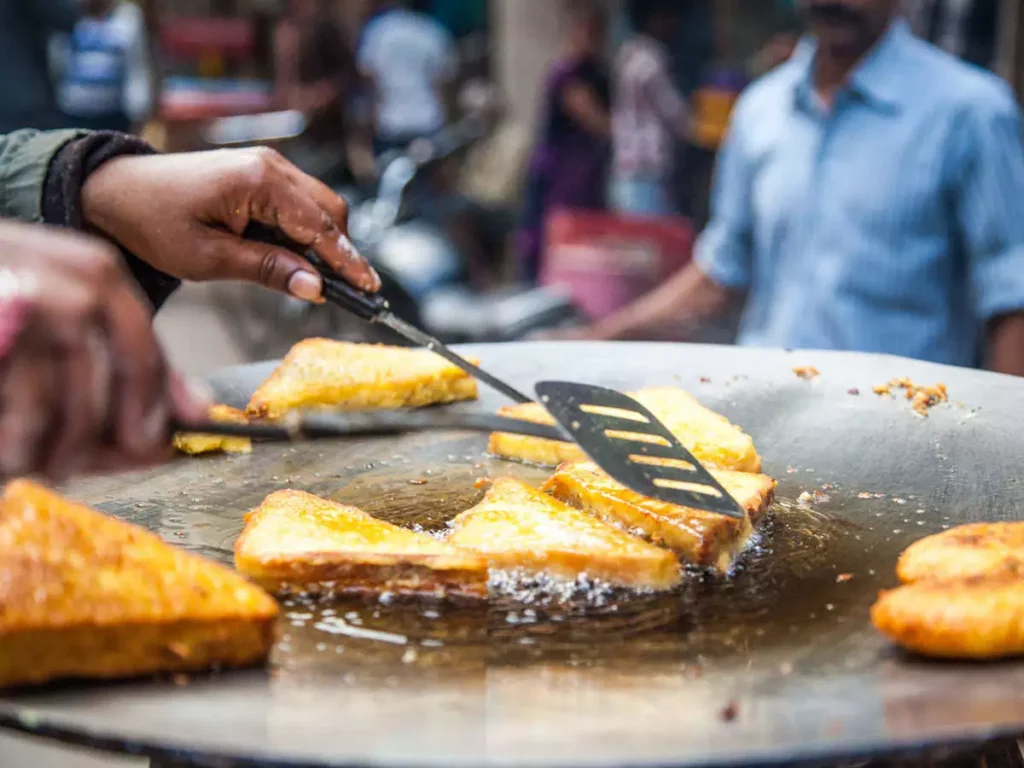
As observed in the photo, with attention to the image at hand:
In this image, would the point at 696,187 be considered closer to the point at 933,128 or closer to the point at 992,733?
the point at 933,128

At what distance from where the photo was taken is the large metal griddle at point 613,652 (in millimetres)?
1185

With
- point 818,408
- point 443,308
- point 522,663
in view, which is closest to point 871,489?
point 818,408

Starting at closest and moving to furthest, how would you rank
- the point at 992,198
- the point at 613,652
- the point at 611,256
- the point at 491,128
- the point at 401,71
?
1. the point at 613,652
2. the point at 992,198
3. the point at 611,256
4. the point at 491,128
5. the point at 401,71

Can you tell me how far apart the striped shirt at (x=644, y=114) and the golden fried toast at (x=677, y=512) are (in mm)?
7534

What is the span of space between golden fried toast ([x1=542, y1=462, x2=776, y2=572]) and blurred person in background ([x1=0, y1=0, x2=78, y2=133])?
4889mm

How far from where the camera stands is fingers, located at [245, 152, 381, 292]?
2428 millimetres

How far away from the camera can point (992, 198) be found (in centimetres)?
385

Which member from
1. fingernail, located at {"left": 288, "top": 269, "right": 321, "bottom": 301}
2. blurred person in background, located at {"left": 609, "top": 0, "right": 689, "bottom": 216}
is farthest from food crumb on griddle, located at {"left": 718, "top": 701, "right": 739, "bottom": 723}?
blurred person in background, located at {"left": 609, "top": 0, "right": 689, "bottom": 216}

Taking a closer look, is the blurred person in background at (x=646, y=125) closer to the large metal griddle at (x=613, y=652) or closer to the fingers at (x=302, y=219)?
the large metal griddle at (x=613, y=652)

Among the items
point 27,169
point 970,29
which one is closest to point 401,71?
point 970,29

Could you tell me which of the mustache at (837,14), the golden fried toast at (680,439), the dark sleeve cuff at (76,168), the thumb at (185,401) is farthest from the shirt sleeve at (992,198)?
the thumb at (185,401)

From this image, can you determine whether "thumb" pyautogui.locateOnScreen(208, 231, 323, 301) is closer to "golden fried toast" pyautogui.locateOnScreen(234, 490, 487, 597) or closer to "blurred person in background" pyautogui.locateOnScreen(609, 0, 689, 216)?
"golden fried toast" pyautogui.locateOnScreen(234, 490, 487, 597)

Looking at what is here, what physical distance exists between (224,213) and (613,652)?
56.4 inches

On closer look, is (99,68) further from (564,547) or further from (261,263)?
(564,547)
